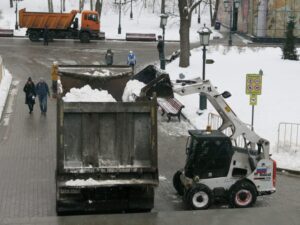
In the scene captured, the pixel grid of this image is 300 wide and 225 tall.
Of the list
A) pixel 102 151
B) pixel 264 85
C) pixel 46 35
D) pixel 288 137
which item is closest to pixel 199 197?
pixel 102 151

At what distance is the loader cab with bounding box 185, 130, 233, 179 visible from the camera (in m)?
13.1

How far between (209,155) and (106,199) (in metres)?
2.51

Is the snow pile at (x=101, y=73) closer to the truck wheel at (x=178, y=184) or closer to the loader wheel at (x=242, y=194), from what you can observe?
the truck wheel at (x=178, y=184)

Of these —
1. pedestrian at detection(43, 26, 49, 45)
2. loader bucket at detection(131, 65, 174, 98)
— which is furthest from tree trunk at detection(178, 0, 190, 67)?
loader bucket at detection(131, 65, 174, 98)

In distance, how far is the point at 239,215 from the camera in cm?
1248

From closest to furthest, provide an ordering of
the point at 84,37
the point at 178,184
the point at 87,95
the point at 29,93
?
the point at 178,184 < the point at 87,95 < the point at 29,93 < the point at 84,37

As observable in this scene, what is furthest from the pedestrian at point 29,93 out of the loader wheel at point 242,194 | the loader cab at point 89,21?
the loader cab at point 89,21

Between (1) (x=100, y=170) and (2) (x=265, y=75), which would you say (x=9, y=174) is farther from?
(2) (x=265, y=75)

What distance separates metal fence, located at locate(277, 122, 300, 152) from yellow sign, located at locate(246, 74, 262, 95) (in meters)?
1.67

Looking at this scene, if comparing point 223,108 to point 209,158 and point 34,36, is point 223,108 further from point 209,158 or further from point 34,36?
point 34,36

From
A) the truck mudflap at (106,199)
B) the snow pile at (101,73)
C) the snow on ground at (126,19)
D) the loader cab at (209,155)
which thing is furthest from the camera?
the snow on ground at (126,19)

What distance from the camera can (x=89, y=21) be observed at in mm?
47562

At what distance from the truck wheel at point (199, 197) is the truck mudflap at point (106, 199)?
93 cm

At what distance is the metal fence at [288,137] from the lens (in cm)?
1788
